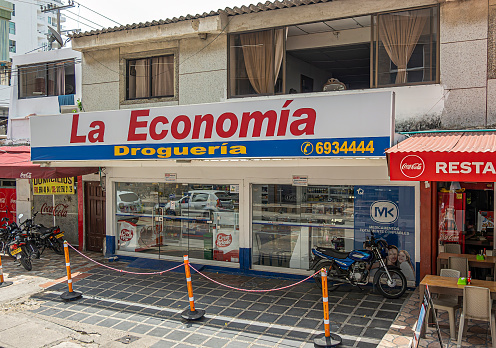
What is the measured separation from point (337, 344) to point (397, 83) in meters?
5.83

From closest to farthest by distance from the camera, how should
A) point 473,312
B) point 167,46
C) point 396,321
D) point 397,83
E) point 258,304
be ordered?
point 473,312, point 396,321, point 258,304, point 397,83, point 167,46

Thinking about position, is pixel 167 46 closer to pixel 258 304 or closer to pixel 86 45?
pixel 86 45

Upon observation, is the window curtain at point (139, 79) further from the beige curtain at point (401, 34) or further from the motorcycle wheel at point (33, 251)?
the beige curtain at point (401, 34)

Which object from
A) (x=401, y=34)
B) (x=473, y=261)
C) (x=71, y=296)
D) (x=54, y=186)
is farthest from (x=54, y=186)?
(x=473, y=261)

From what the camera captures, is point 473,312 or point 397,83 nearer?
point 473,312

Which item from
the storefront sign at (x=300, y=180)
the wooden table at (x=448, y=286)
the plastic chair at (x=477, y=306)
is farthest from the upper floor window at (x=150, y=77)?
the plastic chair at (x=477, y=306)

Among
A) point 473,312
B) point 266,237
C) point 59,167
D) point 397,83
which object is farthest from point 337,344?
point 59,167

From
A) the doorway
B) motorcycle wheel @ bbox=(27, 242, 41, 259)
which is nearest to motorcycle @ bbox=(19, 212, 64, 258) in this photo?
motorcycle wheel @ bbox=(27, 242, 41, 259)

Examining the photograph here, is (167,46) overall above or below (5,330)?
above

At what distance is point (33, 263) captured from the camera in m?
13.4

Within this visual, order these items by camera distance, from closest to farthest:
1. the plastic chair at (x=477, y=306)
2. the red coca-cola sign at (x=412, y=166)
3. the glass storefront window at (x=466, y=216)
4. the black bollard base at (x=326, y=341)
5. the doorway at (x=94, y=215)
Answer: the plastic chair at (x=477, y=306) → the black bollard base at (x=326, y=341) → the red coca-cola sign at (x=412, y=166) → the glass storefront window at (x=466, y=216) → the doorway at (x=94, y=215)

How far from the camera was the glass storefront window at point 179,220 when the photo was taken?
12047mm

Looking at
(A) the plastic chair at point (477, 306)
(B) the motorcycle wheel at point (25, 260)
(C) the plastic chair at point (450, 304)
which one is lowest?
(B) the motorcycle wheel at point (25, 260)

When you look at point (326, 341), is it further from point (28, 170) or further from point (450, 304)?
point (28, 170)
